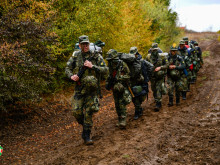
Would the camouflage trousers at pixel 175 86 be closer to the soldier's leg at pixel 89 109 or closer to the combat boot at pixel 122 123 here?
the combat boot at pixel 122 123

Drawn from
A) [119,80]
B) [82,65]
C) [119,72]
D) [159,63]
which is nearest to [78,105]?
[82,65]

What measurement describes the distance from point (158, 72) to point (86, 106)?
12.8 ft

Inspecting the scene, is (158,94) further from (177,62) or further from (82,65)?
(82,65)

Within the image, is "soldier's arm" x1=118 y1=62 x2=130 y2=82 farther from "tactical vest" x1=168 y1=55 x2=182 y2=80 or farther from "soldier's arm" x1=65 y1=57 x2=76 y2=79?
"tactical vest" x1=168 y1=55 x2=182 y2=80

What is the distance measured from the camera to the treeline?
733cm

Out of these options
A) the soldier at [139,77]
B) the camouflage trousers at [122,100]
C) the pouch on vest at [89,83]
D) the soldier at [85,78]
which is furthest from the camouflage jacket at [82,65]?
the soldier at [139,77]

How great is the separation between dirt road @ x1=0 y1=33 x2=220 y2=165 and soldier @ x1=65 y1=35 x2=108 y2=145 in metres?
0.75

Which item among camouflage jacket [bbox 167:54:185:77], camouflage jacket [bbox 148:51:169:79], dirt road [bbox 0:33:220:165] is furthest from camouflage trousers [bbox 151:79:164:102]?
camouflage jacket [bbox 167:54:185:77]

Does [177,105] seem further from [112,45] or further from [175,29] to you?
[175,29]

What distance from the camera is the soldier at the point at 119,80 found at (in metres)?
6.93

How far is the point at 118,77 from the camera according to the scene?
700cm

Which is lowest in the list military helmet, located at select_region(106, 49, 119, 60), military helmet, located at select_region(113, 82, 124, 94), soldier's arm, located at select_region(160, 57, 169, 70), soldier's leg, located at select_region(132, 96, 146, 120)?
soldier's leg, located at select_region(132, 96, 146, 120)

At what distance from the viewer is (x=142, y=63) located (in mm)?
8023

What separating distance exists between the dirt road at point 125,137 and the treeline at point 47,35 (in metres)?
1.17
